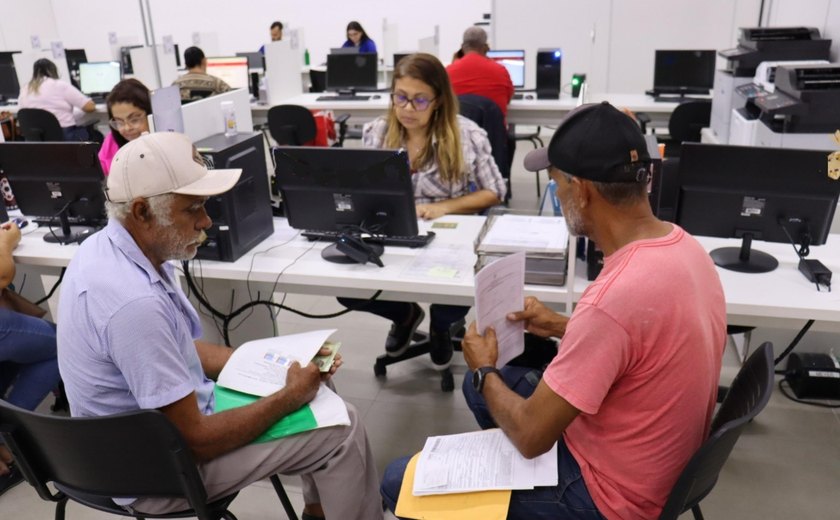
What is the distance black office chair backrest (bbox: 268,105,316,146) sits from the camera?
5152 millimetres

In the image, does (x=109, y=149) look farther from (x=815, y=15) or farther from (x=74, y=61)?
(x=74, y=61)

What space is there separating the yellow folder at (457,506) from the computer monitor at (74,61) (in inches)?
311

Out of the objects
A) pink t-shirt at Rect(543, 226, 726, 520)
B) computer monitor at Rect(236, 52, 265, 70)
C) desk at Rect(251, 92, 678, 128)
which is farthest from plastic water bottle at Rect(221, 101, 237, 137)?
computer monitor at Rect(236, 52, 265, 70)

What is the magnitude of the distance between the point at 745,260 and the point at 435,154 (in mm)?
1239

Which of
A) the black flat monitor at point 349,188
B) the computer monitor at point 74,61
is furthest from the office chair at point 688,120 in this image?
the computer monitor at point 74,61

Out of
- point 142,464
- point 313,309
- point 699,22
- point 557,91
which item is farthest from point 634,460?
point 699,22

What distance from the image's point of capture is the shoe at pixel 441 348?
2826 millimetres

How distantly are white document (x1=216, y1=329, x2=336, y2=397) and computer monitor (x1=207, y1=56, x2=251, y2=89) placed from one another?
5.29 m

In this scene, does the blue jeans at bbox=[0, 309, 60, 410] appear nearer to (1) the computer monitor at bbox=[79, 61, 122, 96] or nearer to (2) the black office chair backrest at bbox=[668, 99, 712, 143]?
(2) the black office chair backrest at bbox=[668, 99, 712, 143]

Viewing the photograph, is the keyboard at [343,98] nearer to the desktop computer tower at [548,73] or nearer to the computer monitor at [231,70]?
the computer monitor at [231,70]

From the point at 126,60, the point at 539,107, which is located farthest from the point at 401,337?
the point at 126,60

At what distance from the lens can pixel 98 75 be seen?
7.05m

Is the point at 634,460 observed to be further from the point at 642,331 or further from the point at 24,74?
the point at 24,74

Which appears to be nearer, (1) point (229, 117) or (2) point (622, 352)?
(2) point (622, 352)
